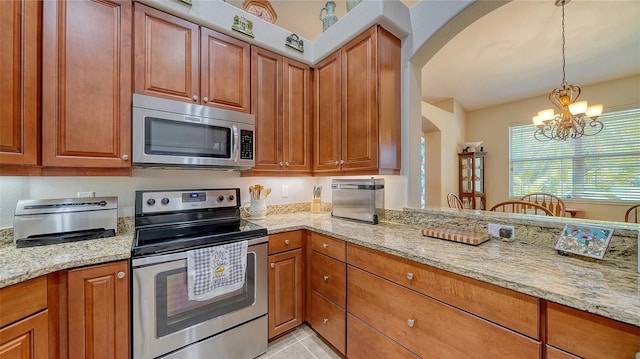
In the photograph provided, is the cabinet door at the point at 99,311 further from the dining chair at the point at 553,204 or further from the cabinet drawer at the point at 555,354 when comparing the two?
the dining chair at the point at 553,204

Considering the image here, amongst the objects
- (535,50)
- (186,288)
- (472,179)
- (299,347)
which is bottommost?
(299,347)

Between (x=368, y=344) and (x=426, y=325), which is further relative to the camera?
(x=368, y=344)

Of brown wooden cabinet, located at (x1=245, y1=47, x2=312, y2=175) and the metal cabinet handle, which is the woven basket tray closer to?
the metal cabinet handle

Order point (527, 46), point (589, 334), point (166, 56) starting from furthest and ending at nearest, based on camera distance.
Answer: point (527, 46) → point (166, 56) → point (589, 334)

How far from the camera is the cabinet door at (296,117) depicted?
2127 millimetres

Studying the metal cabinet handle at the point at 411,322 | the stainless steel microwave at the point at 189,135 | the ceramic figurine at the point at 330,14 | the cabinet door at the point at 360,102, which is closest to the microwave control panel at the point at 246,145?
the stainless steel microwave at the point at 189,135

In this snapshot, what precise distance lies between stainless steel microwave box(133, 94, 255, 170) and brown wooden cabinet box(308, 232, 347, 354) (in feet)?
2.83

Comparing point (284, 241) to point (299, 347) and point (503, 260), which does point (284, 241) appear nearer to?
point (299, 347)

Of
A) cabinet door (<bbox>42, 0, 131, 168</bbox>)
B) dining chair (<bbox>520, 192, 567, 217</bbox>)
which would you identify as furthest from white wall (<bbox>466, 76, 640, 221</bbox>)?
cabinet door (<bbox>42, 0, 131, 168</bbox>)

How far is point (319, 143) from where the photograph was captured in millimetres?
2197

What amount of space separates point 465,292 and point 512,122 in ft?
16.6

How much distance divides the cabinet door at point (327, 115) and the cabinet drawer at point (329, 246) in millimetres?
603

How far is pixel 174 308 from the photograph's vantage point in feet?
4.37

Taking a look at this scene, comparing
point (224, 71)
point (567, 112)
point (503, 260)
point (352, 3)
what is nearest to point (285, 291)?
point (503, 260)
